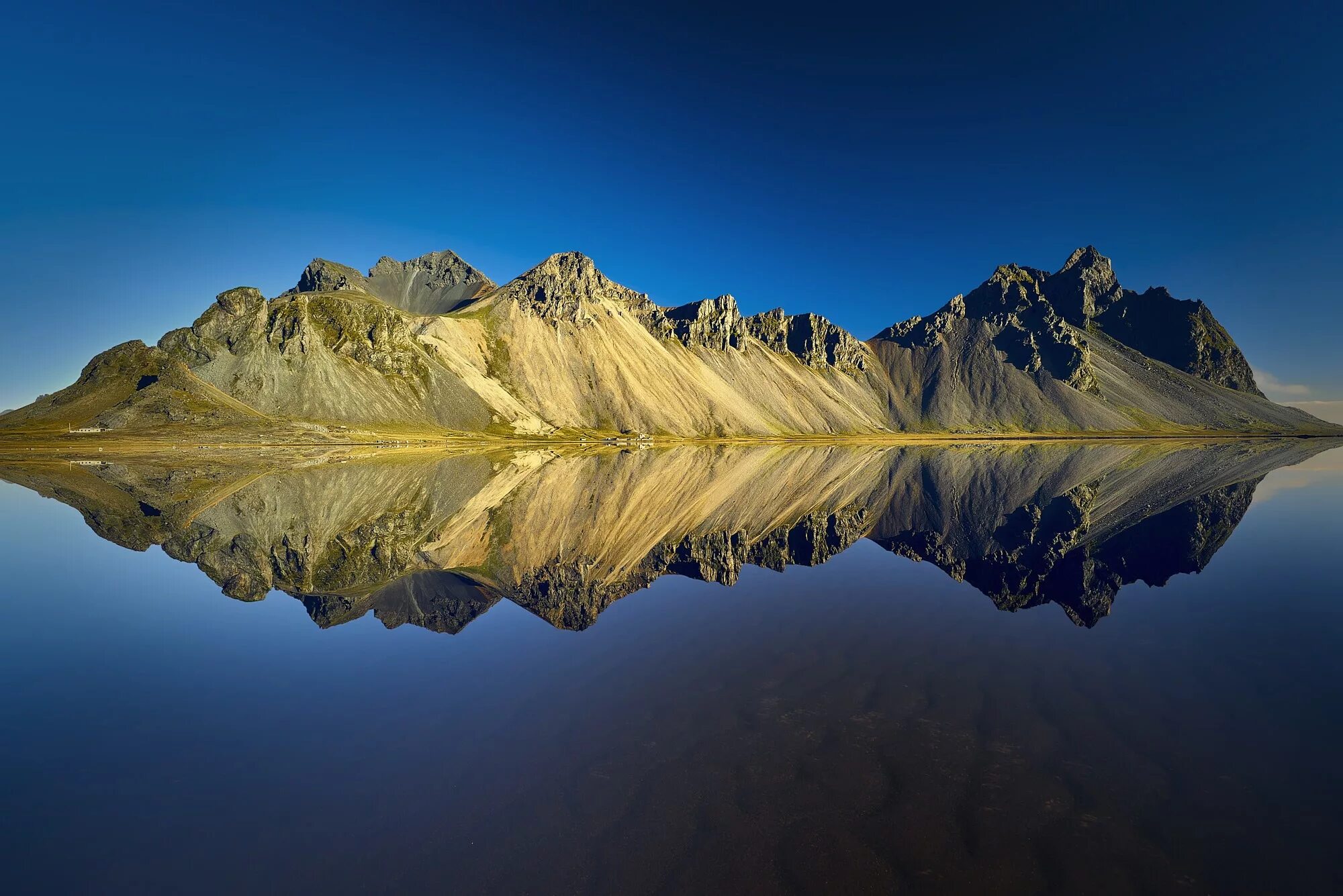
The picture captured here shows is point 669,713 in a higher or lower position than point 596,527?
lower

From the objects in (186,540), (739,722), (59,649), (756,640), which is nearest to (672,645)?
(756,640)

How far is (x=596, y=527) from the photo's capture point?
37.9 m

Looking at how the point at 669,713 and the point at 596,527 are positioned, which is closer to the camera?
the point at 669,713

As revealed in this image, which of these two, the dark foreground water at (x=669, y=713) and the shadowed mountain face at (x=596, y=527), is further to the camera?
the shadowed mountain face at (x=596, y=527)

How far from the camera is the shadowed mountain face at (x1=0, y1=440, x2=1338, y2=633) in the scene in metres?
24.3

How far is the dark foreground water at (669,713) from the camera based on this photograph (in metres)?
8.64

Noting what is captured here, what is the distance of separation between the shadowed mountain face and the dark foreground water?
41 centimetres

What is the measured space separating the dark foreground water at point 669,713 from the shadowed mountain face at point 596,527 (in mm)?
413

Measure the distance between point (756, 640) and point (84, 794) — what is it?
1632 cm

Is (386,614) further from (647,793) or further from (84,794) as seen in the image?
(647,793)

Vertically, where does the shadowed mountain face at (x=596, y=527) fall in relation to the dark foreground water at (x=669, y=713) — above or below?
above

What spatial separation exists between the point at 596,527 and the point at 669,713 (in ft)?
82.4

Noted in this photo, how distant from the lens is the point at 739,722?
12.9 m

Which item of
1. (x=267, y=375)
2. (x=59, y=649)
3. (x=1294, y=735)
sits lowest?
(x=1294, y=735)
